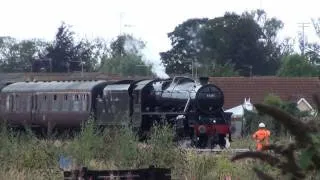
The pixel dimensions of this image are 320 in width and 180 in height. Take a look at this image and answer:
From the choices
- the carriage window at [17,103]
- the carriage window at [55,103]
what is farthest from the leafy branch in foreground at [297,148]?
the carriage window at [17,103]

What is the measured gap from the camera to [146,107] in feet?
96.2

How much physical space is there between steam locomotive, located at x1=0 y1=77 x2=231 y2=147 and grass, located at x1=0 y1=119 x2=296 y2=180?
10638mm

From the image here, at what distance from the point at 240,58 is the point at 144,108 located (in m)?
68.1

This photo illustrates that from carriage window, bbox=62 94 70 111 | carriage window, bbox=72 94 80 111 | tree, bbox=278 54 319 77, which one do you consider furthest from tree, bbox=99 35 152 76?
carriage window, bbox=72 94 80 111

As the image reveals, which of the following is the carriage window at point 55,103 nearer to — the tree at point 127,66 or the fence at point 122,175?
the fence at point 122,175

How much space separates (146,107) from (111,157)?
14.1 metres

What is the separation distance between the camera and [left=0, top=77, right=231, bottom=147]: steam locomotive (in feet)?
92.9

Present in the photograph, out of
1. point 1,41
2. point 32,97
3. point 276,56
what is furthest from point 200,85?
point 1,41

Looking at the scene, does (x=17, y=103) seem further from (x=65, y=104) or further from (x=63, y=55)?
(x=63, y=55)

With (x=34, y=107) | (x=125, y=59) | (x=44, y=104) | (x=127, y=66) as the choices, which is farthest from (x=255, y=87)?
(x=125, y=59)

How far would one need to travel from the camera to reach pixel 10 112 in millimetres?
35562

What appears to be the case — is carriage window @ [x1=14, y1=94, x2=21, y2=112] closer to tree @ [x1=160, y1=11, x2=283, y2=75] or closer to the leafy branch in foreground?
the leafy branch in foreground

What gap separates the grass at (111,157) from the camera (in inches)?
526

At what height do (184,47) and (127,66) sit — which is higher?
(184,47)
